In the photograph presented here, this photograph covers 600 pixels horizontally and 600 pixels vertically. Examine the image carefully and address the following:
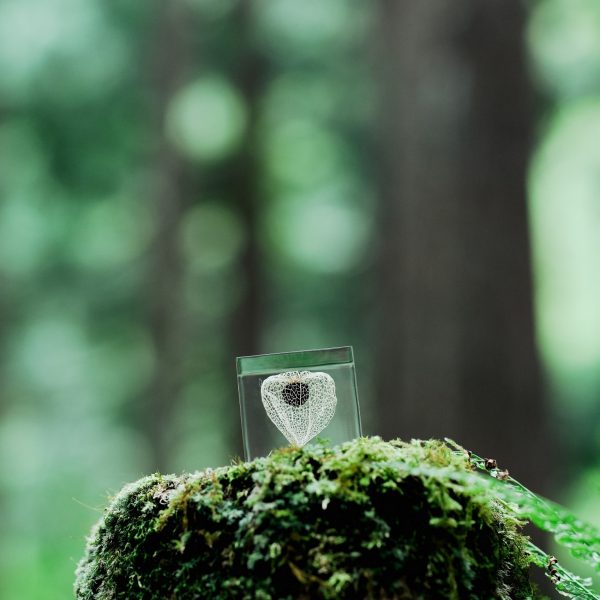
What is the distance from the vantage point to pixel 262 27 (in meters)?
9.91

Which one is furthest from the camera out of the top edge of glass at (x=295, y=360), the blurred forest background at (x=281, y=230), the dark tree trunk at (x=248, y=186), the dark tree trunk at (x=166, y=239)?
the dark tree trunk at (x=248, y=186)

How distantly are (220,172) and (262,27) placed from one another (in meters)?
2.36

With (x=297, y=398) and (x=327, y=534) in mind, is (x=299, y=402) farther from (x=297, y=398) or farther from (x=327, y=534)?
(x=327, y=534)

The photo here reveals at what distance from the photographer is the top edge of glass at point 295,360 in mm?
1481

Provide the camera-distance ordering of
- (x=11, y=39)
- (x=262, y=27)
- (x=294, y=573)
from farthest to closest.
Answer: (x=11, y=39) < (x=262, y=27) < (x=294, y=573)

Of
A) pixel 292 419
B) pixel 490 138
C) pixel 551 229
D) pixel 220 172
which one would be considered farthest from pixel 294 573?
pixel 551 229

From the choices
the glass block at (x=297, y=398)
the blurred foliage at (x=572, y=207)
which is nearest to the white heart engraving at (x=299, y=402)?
the glass block at (x=297, y=398)

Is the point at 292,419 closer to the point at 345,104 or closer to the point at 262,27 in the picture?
the point at 262,27

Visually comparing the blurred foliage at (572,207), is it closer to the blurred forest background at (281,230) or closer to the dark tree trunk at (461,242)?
the blurred forest background at (281,230)

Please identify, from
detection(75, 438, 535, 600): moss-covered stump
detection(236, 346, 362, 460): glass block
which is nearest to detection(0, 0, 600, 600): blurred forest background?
detection(236, 346, 362, 460): glass block

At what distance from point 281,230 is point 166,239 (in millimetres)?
3836

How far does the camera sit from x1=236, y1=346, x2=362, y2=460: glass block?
1496mm

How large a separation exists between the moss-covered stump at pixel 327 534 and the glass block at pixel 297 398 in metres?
0.23

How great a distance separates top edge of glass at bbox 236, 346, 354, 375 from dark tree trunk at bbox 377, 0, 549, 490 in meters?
2.70
